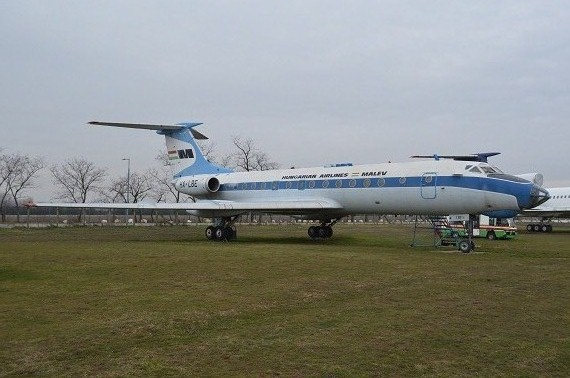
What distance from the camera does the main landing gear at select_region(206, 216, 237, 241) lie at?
2305 cm

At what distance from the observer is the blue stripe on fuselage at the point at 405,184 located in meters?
17.0

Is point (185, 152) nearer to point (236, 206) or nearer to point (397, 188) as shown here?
point (236, 206)

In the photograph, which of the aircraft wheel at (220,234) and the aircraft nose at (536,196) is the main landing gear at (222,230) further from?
the aircraft nose at (536,196)

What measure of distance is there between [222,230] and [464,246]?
10542 millimetres

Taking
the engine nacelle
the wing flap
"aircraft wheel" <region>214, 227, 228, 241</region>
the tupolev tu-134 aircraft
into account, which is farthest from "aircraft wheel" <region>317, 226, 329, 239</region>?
the engine nacelle

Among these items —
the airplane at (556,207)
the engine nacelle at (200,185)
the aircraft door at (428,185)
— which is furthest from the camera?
the airplane at (556,207)

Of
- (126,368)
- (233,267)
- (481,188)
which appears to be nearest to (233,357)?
(126,368)

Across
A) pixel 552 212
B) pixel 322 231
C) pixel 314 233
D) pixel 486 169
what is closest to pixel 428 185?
pixel 486 169

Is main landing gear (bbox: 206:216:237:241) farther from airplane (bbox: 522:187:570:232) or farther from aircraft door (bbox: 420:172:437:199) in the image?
airplane (bbox: 522:187:570:232)

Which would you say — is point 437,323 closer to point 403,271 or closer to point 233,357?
point 233,357

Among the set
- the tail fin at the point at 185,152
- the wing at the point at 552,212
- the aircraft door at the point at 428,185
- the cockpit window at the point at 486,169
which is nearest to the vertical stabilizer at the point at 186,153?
the tail fin at the point at 185,152

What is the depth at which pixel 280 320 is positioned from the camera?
644 centimetres

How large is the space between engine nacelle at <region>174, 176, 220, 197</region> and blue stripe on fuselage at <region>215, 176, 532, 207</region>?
1271mm

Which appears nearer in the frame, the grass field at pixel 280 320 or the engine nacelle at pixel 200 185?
the grass field at pixel 280 320
